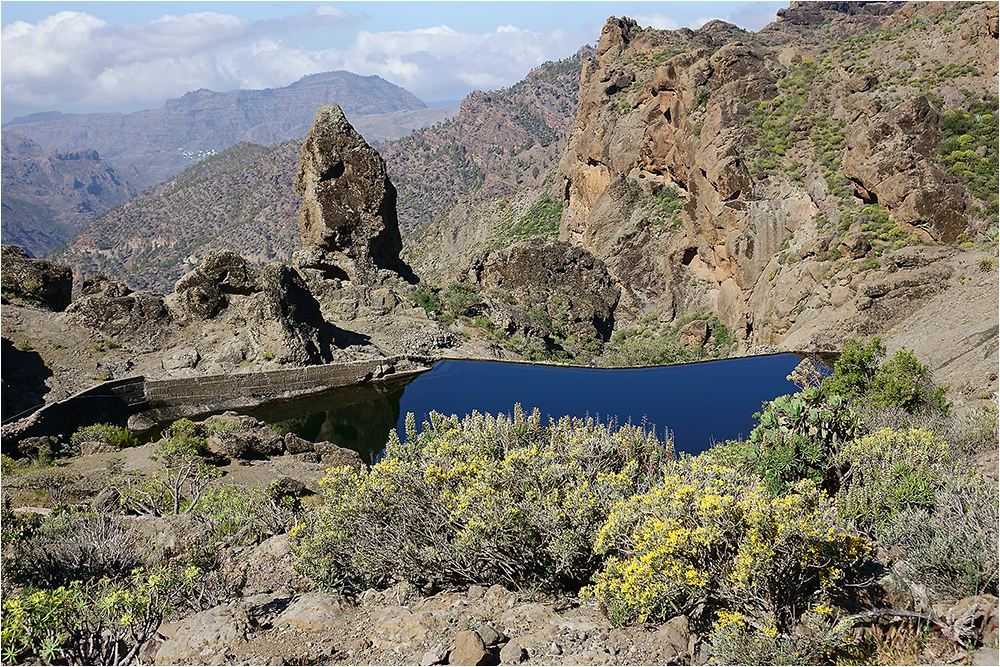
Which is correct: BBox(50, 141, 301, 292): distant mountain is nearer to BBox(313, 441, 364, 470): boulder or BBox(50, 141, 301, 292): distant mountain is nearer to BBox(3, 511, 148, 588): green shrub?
BBox(313, 441, 364, 470): boulder

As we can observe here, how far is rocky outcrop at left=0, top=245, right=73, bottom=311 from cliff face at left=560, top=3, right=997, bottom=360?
21.9 m

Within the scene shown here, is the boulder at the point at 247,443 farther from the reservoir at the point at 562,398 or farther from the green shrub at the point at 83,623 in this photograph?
the green shrub at the point at 83,623

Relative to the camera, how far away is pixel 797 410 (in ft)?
21.2

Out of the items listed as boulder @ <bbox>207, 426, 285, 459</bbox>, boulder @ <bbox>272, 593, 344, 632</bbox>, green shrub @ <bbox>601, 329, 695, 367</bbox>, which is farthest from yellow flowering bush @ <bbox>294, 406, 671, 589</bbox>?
green shrub @ <bbox>601, 329, 695, 367</bbox>

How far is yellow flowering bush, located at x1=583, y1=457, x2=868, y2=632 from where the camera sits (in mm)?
3893

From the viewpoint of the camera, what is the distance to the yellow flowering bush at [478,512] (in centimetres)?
493

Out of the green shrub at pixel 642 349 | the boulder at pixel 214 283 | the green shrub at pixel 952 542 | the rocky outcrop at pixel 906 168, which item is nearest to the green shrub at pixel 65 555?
the green shrub at pixel 952 542

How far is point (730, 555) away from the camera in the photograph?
4090 millimetres

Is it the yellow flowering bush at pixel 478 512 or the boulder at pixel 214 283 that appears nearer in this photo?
the yellow flowering bush at pixel 478 512

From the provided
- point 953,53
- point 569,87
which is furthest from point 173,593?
point 569,87

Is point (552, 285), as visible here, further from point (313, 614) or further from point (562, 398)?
point (313, 614)

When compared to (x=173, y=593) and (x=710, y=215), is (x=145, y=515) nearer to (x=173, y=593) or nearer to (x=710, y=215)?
(x=173, y=593)

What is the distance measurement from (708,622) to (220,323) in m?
15.0

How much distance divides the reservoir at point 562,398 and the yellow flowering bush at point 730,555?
3.86 metres
